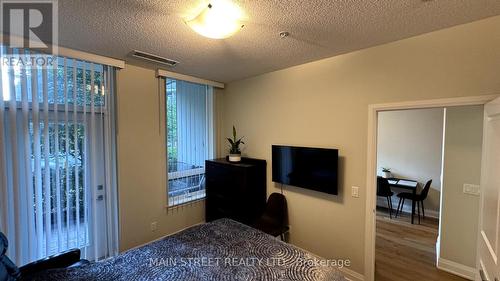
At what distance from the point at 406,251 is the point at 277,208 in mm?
1943

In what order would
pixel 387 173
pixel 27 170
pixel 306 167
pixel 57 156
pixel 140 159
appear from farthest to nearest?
1. pixel 387 173
2. pixel 140 159
3. pixel 306 167
4. pixel 57 156
5. pixel 27 170

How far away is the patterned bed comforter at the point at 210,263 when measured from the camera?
1.53 metres

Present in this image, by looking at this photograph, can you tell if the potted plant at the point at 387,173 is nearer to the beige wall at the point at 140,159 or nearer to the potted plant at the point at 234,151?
the potted plant at the point at 234,151

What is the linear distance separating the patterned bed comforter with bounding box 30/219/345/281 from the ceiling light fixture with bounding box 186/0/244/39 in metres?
1.80

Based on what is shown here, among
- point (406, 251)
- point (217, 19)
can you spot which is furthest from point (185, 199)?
point (406, 251)

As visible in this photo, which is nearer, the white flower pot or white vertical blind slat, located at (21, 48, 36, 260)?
white vertical blind slat, located at (21, 48, 36, 260)


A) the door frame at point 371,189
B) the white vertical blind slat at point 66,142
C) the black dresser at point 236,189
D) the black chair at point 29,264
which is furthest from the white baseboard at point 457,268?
the white vertical blind slat at point 66,142

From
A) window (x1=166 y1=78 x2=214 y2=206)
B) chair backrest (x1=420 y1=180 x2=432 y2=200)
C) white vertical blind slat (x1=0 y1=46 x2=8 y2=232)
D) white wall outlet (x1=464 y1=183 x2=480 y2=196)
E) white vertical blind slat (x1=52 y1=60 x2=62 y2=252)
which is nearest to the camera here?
white vertical blind slat (x1=0 y1=46 x2=8 y2=232)

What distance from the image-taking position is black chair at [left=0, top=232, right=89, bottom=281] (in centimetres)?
150

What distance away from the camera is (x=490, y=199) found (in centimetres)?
142

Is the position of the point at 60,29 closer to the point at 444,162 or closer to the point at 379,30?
the point at 379,30

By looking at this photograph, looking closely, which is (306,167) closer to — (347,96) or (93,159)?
(347,96)

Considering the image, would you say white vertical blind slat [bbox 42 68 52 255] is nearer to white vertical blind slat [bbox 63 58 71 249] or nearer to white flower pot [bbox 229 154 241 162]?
white vertical blind slat [bbox 63 58 71 249]

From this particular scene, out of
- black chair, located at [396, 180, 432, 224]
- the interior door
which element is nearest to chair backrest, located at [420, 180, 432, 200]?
black chair, located at [396, 180, 432, 224]
